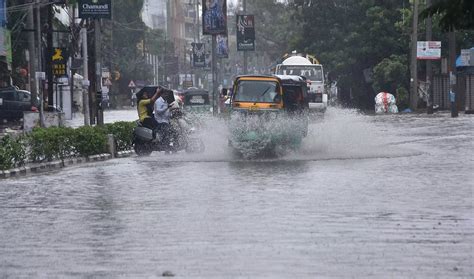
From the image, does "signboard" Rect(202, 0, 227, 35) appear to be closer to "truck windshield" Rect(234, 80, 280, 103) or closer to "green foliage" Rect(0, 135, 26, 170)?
"truck windshield" Rect(234, 80, 280, 103)

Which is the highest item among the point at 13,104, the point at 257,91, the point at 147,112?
the point at 257,91

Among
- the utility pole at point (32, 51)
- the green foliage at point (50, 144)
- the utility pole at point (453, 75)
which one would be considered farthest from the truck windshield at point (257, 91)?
the utility pole at point (453, 75)

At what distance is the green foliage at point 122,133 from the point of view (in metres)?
33.7

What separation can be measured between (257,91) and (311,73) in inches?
1177

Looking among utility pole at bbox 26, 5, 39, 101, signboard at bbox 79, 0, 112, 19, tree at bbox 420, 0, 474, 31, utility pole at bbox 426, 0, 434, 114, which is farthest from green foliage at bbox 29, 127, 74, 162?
utility pole at bbox 426, 0, 434, 114

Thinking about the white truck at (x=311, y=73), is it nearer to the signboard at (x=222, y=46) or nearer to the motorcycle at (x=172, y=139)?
the signboard at (x=222, y=46)

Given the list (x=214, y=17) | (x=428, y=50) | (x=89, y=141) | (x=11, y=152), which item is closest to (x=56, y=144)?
(x=89, y=141)

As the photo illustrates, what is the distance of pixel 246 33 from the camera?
74500 mm

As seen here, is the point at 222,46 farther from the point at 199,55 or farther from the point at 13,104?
the point at 199,55

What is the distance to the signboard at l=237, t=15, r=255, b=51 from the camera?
74125 mm

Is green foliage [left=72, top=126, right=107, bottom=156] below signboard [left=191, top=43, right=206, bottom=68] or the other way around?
below

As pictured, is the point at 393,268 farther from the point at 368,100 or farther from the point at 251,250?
the point at 368,100

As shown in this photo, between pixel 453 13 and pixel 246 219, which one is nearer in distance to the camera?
pixel 453 13

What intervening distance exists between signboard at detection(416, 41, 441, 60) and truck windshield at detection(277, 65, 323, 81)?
6636 mm
